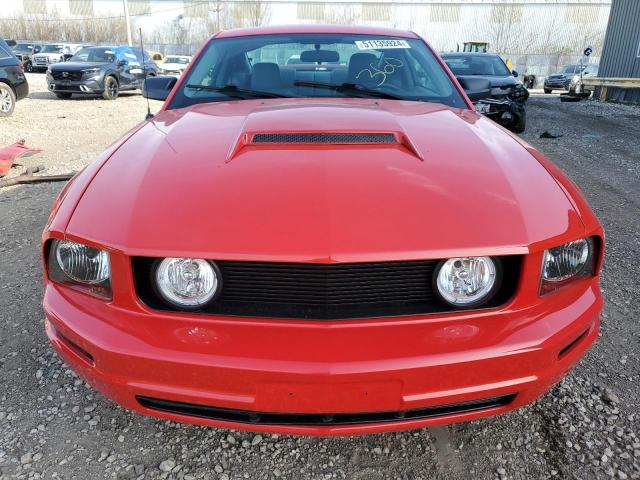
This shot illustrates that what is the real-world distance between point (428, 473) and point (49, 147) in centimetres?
748

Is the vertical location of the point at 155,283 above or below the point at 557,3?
below

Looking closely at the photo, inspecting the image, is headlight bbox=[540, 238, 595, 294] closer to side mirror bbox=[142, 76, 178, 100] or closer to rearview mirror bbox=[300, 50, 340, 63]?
rearview mirror bbox=[300, 50, 340, 63]

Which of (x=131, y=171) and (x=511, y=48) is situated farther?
(x=511, y=48)

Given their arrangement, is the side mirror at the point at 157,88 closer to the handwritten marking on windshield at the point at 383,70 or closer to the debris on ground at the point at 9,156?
the handwritten marking on windshield at the point at 383,70

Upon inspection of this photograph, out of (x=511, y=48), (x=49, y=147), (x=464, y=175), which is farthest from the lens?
(x=511, y=48)

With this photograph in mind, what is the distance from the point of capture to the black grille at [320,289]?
Result: 1390 mm

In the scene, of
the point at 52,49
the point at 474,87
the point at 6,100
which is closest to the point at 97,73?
the point at 6,100

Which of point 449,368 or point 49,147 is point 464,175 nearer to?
point 449,368

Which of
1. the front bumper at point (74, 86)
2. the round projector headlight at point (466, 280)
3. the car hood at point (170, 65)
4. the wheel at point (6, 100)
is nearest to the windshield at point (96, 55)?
the front bumper at point (74, 86)

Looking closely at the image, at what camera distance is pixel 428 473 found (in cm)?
169

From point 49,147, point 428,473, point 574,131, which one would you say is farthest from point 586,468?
point 574,131

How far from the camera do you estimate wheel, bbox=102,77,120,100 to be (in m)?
13.9

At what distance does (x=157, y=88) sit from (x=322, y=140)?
1.78m

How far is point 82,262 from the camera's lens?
1.51m
